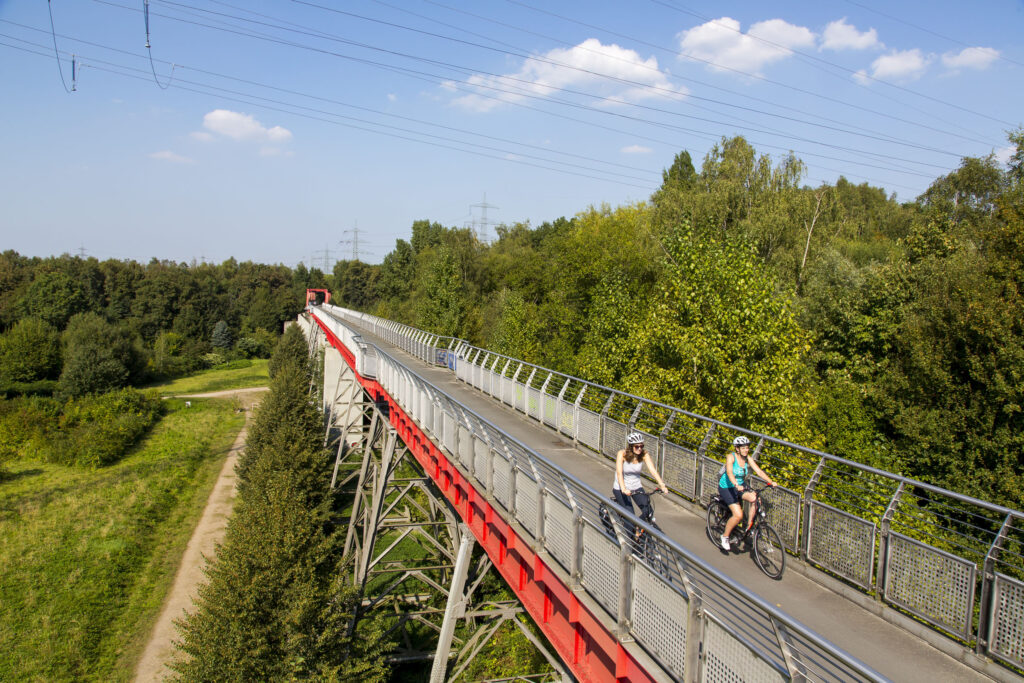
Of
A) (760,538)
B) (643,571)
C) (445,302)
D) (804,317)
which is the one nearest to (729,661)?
(643,571)

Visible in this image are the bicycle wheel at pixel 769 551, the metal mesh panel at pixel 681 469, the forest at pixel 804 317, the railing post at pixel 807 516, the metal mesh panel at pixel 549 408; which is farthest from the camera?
the forest at pixel 804 317

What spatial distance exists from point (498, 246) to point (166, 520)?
41.0 metres

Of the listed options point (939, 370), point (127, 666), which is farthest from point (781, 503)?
point (127, 666)

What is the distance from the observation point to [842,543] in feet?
21.8

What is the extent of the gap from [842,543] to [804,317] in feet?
84.1

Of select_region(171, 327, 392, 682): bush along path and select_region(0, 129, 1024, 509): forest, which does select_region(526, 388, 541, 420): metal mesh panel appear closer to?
select_region(0, 129, 1024, 509): forest

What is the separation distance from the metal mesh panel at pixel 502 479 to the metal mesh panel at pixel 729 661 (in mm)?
3816

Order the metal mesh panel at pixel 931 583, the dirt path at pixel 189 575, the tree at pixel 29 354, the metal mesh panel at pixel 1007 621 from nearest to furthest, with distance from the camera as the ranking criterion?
the metal mesh panel at pixel 1007 621
the metal mesh panel at pixel 931 583
the dirt path at pixel 189 575
the tree at pixel 29 354

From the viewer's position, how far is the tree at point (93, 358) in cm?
5419

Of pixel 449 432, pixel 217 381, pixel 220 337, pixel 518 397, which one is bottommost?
pixel 217 381

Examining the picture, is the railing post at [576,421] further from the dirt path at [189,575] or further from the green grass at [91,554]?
the green grass at [91,554]

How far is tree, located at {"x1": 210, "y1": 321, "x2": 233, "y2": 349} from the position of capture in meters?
96.6

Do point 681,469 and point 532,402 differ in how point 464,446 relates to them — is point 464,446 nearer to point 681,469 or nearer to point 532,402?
point 681,469

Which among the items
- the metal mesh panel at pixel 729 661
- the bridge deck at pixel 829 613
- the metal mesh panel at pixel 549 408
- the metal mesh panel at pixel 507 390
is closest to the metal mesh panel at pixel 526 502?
the bridge deck at pixel 829 613
